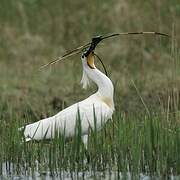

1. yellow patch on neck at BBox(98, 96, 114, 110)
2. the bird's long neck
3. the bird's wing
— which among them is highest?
the bird's long neck

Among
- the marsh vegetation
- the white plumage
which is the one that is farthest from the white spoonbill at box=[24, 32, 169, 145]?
the marsh vegetation

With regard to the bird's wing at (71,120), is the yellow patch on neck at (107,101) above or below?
above

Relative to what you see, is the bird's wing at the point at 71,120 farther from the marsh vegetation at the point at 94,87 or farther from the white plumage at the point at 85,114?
the marsh vegetation at the point at 94,87

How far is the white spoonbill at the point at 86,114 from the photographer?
8.11 metres

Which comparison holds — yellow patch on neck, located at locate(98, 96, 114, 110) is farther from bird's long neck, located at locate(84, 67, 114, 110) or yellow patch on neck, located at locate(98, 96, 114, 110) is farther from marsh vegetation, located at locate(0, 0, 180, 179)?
marsh vegetation, located at locate(0, 0, 180, 179)

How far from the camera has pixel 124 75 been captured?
1249 cm

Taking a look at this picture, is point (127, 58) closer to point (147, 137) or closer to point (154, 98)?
point (154, 98)

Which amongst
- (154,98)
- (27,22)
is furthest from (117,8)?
(154,98)

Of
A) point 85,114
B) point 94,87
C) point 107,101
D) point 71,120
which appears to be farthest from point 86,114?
point 94,87

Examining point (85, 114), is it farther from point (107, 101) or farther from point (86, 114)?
point (107, 101)

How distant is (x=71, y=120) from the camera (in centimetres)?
829

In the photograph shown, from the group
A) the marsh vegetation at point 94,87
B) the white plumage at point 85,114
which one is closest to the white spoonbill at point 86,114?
the white plumage at point 85,114

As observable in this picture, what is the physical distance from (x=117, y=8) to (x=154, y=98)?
351cm

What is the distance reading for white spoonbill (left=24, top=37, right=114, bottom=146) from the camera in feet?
26.6
